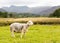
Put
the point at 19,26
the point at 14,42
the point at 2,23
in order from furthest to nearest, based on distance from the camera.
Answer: the point at 2,23 → the point at 19,26 → the point at 14,42

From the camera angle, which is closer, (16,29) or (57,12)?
(16,29)

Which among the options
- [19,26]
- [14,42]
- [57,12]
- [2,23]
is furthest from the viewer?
[57,12]

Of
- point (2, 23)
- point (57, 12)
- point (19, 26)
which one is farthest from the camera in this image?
point (57, 12)

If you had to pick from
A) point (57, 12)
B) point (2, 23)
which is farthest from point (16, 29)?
point (57, 12)

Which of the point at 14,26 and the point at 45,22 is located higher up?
the point at 14,26

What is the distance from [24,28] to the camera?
16688mm

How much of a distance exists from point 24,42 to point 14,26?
9.72 feet

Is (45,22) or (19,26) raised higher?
(19,26)

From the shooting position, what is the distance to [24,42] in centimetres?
1399

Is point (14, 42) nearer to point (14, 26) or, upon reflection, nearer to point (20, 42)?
point (20, 42)

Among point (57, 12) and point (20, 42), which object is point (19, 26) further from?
point (57, 12)

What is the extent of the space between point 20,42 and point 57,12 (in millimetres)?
45540

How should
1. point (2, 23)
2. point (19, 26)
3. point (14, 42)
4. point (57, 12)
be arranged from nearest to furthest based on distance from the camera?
point (14, 42) → point (19, 26) → point (2, 23) → point (57, 12)

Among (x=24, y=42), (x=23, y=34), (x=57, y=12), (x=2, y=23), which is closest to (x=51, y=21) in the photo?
(x=2, y=23)
